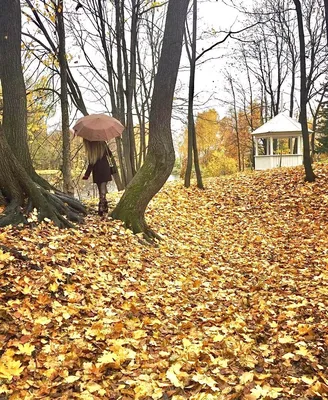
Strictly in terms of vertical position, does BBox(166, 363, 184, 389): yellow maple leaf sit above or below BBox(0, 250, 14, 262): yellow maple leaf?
below

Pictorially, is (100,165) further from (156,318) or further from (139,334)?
(139,334)

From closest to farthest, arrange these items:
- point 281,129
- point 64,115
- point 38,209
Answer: point 38,209
point 64,115
point 281,129

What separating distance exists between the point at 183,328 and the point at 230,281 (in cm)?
185

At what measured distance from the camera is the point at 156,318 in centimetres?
383

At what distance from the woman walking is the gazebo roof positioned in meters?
15.5

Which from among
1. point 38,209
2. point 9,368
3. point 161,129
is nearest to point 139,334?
point 9,368

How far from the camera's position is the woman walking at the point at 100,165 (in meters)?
6.97

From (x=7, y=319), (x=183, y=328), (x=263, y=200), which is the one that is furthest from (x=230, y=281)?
(x=263, y=200)

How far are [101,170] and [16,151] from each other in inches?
65.3

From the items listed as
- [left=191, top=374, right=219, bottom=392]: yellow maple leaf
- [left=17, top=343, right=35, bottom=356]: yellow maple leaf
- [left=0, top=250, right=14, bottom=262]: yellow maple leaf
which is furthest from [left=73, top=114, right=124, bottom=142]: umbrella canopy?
[left=191, top=374, right=219, bottom=392]: yellow maple leaf

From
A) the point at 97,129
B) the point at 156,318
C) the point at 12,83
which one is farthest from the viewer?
the point at 97,129

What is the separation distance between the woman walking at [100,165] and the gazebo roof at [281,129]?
15460 mm

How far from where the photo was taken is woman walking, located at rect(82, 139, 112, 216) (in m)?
6.97

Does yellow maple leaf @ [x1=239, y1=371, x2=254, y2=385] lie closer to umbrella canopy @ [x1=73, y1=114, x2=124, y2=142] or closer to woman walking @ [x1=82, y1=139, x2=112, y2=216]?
woman walking @ [x1=82, y1=139, x2=112, y2=216]
